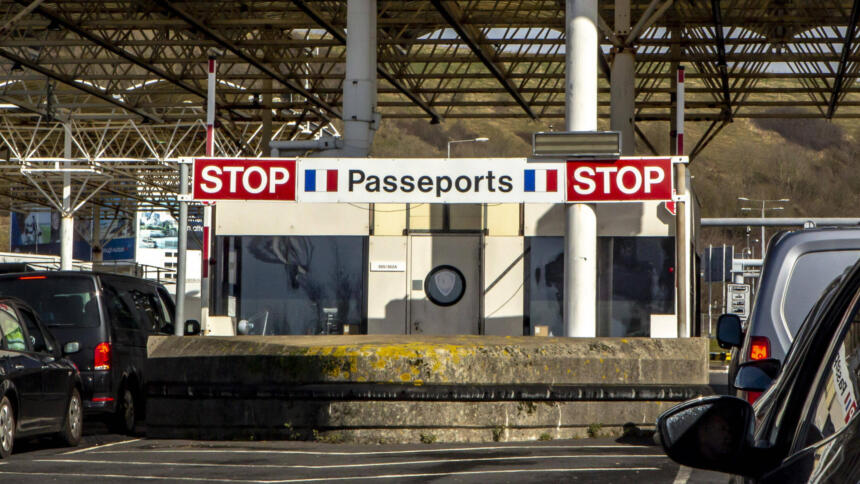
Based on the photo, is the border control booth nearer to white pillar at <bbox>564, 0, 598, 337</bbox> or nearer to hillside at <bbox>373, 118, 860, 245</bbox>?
white pillar at <bbox>564, 0, 598, 337</bbox>

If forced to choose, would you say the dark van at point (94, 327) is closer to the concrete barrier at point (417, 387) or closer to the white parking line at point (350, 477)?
the concrete barrier at point (417, 387)

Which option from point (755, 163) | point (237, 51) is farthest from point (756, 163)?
point (237, 51)

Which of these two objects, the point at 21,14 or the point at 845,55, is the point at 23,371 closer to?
the point at 21,14

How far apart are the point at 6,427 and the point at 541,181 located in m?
7.33

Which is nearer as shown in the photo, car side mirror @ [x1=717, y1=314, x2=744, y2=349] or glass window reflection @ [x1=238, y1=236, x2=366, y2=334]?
car side mirror @ [x1=717, y1=314, x2=744, y2=349]

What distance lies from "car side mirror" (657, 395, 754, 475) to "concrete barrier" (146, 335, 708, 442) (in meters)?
9.56

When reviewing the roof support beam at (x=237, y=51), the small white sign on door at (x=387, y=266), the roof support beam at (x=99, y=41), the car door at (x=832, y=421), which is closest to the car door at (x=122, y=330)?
the small white sign on door at (x=387, y=266)

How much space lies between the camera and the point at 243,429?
504 inches

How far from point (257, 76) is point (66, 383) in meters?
30.0

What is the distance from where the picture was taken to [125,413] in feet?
51.2

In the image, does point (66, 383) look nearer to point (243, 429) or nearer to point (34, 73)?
point (243, 429)

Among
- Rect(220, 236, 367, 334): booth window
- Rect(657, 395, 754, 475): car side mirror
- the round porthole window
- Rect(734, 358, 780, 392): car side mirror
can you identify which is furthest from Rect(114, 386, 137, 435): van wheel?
Rect(657, 395, 754, 475): car side mirror

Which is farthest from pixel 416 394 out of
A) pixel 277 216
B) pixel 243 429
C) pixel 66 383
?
pixel 277 216

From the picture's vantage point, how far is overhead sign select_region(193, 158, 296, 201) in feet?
54.1
